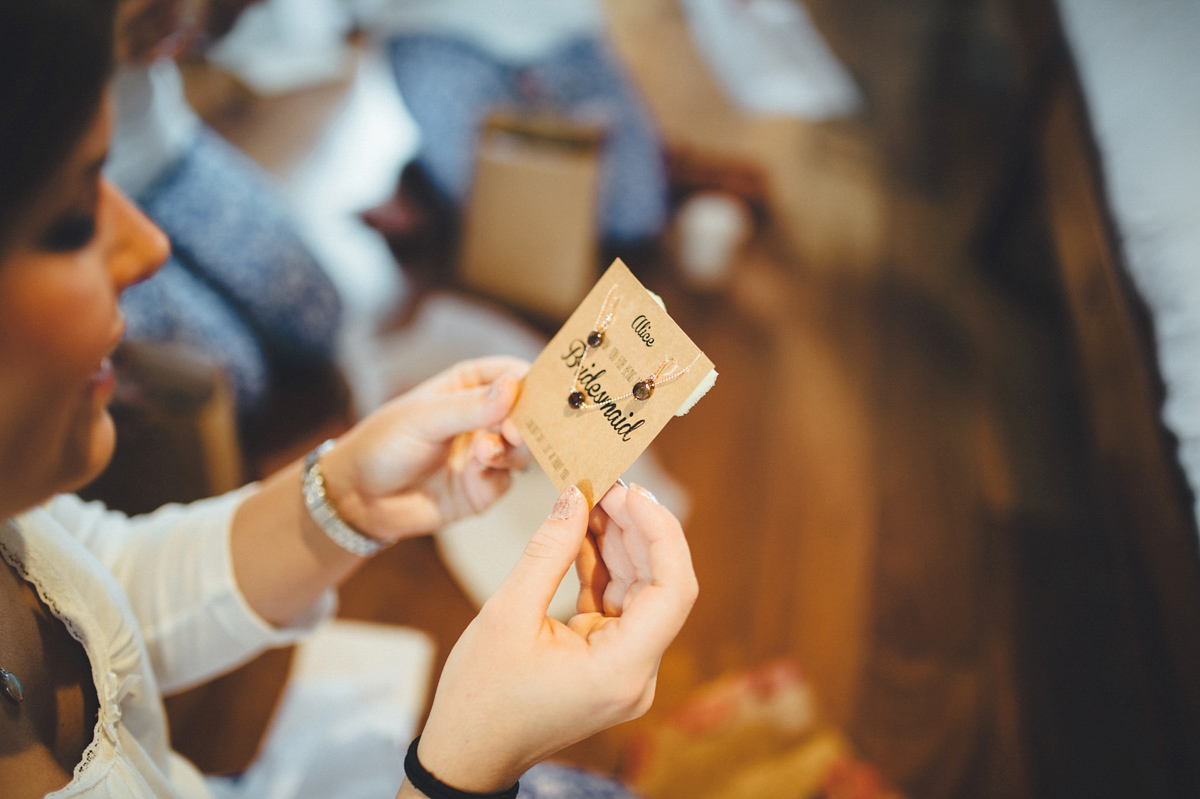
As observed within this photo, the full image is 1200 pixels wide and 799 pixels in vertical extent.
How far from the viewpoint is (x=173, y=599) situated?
0.69 metres

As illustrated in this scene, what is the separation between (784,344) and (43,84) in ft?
5.66

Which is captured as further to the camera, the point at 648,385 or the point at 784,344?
the point at 784,344

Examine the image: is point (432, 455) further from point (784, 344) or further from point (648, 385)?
point (784, 344)

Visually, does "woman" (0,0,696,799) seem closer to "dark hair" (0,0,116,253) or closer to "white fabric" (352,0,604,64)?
"dark hair" (0,0,116,253)

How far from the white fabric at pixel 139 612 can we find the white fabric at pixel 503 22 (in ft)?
5.09

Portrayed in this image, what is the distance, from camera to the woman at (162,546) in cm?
37

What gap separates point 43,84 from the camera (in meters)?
0.34

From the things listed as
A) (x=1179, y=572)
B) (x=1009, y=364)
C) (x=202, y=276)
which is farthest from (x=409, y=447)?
(x=1009, y=364)

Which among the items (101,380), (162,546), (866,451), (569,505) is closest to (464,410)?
(569,505)

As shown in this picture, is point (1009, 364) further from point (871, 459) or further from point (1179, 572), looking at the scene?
point (1179, 572)

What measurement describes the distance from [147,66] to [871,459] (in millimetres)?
1831

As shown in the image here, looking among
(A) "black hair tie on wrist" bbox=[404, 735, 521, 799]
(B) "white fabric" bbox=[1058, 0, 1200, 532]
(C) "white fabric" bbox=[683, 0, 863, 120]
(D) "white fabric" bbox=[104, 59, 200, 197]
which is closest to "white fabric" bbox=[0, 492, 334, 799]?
(A) "black hair tie on wrist" bbox=[404, 735, 521, 799]

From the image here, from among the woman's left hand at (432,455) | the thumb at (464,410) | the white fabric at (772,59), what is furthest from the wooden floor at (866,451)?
the thumb at (464,410)

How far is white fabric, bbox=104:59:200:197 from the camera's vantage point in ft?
4.15
